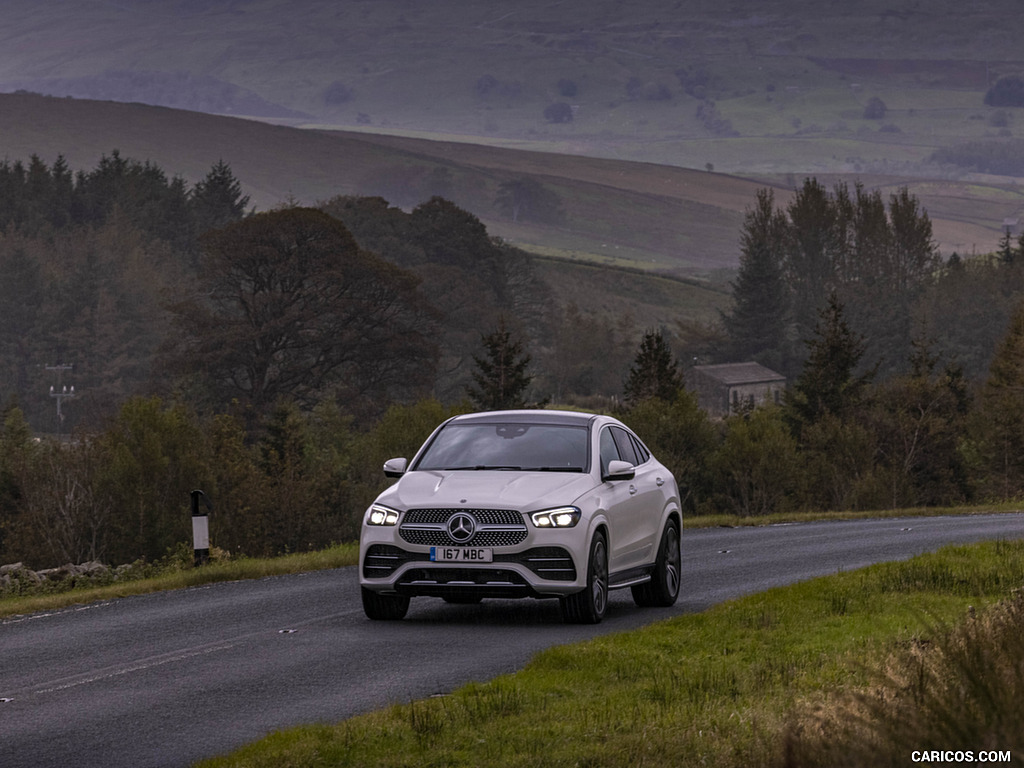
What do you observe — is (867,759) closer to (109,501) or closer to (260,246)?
(109,501)

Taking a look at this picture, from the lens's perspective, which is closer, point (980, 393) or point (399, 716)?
point (399, 716)

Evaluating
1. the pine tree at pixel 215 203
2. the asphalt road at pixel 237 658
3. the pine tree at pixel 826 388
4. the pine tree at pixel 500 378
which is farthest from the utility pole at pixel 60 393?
the asphalt road at pixel 237 658

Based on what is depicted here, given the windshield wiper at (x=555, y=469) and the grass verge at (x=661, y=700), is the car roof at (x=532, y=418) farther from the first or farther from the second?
the grass verge at (x=661, y=700)

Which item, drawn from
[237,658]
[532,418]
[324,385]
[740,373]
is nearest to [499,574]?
[532,418]

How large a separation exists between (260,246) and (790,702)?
2581 inches

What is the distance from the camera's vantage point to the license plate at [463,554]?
12.3 m

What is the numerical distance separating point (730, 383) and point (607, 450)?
12140 cm

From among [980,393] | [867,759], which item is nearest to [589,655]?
[867,759]

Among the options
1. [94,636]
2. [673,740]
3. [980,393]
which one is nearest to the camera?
[673,740]

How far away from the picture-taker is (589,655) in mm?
10398

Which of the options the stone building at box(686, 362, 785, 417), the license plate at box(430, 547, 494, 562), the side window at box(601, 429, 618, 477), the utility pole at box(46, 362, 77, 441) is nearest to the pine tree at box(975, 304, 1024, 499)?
the stone building at box(686, 362, 785, 417)

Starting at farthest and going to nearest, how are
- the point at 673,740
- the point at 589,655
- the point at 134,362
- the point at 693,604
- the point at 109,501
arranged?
the point at 134,362
the point at 109,501
the point at 693,604
the point at 589,655
the point at 673,740

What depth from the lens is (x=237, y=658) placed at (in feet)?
38.0

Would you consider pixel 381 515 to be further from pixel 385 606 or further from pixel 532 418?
pixel 532 418
